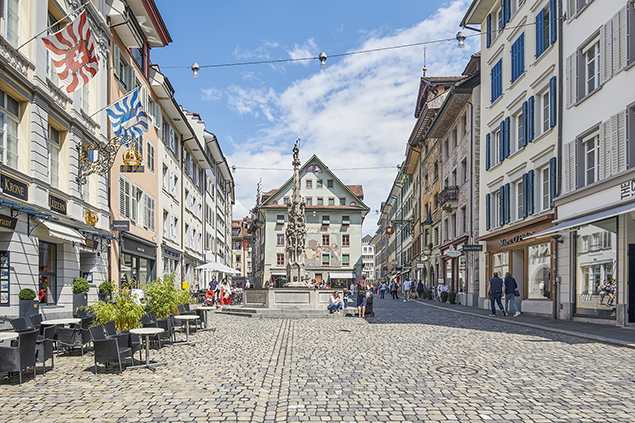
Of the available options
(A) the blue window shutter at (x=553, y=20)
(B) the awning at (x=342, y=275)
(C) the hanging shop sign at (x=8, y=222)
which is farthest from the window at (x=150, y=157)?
(B) the awning at (x=342, y=275)

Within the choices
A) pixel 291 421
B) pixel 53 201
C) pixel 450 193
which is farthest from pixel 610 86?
pixel 450 193

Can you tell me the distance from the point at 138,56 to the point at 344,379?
24188 millimetres

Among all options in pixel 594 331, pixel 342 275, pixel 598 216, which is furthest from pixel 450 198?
pixel 342 275

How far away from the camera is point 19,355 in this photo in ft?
27.0

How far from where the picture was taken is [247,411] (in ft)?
22.6

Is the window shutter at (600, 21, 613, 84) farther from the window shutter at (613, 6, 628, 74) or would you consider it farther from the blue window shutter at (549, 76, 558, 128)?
the blue window shutter at (549, 76, 558, 128)

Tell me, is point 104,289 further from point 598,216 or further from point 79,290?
point 598,216

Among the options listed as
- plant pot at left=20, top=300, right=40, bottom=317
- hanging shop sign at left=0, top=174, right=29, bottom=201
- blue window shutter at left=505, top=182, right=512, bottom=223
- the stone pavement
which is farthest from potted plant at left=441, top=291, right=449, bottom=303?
hanging shop sign at left=0, top=174, right=29, bottom=201

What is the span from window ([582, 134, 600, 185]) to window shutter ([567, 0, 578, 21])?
444 cm

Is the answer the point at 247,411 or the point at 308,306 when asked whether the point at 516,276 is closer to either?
the point at 308,306

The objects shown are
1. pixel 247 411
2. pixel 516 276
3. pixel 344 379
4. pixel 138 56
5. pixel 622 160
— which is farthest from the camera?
pixel 138 56

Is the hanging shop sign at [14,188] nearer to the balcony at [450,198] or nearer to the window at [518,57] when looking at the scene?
the window at [518,57]

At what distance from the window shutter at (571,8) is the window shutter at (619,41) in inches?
121

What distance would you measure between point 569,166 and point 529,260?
538 cm
